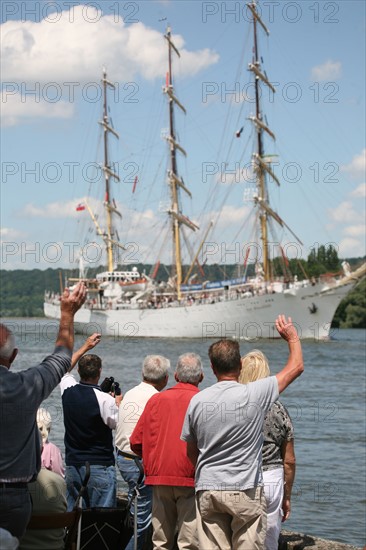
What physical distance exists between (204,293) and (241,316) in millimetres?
4859

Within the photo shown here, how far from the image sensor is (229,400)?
17.1 feet

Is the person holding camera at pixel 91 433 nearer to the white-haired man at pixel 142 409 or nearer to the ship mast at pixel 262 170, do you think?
the white-haired man at pixel 142 409

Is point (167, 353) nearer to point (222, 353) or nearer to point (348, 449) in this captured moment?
point (348, 449)

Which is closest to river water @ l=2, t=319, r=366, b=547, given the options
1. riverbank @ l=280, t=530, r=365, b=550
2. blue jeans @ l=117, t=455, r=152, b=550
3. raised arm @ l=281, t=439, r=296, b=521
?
blue jeans @ l=117, t=455, r=152, b=550

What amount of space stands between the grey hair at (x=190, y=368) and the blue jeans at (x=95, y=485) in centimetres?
115

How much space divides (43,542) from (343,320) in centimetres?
10872

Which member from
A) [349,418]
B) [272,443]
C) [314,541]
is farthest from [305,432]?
[272,443]

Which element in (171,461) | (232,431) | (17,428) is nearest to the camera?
(17,428)

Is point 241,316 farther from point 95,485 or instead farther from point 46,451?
point 46,451

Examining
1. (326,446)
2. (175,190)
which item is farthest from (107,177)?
(326,446)

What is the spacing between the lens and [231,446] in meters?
5.25

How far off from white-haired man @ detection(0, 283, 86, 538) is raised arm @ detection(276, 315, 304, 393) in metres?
1.36

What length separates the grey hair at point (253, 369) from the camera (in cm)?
579

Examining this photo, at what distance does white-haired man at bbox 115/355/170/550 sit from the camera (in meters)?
6.52
